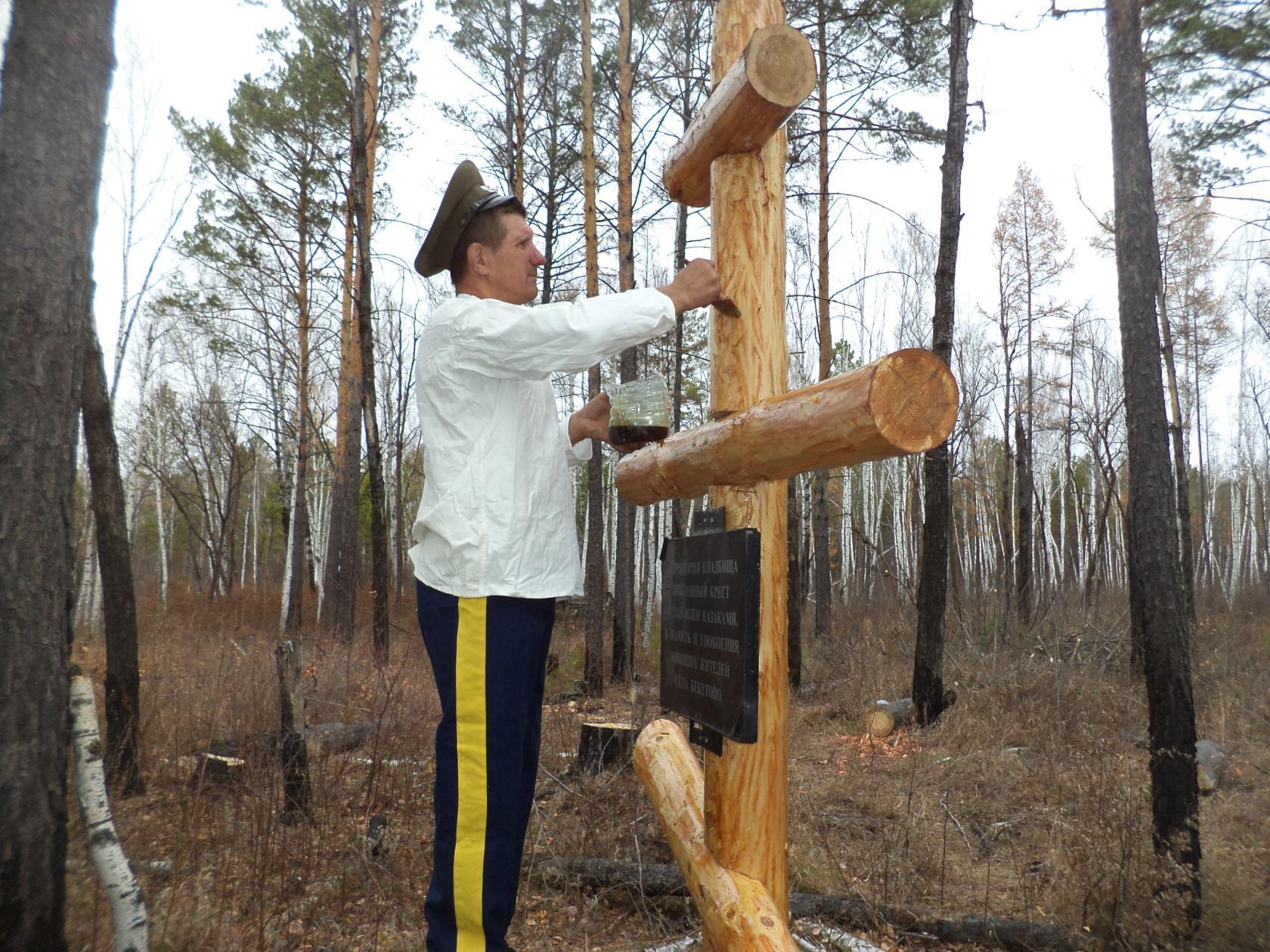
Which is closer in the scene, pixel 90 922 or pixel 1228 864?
pixel 90 922

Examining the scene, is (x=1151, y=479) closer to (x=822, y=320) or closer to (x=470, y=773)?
(x=470, y=773)

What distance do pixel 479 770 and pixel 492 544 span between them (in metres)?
0.56

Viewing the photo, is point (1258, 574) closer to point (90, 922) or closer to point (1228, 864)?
point (1228, 864)

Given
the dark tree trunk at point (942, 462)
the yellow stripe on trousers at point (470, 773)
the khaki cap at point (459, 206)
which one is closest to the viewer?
the yellow stripe on trousers at point (470, 773)

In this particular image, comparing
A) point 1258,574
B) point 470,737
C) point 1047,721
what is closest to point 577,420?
point 470,737

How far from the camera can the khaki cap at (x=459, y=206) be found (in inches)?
92.6

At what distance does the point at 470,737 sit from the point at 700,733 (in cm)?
59

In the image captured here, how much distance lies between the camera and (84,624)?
48.4 ft

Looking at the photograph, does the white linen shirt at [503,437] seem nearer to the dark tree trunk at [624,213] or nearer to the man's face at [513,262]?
the man's face at [513,262]

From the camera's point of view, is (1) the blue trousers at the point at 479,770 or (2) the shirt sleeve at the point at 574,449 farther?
(2) the shirt sleeve at the point at 574,449

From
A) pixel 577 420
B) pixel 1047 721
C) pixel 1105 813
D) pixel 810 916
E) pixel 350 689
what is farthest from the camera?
pixel 350 689

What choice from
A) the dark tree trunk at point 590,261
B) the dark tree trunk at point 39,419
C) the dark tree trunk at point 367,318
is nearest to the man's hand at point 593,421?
the dark tree trunk at point 39,419

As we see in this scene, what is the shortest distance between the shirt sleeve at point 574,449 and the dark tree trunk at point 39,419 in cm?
148

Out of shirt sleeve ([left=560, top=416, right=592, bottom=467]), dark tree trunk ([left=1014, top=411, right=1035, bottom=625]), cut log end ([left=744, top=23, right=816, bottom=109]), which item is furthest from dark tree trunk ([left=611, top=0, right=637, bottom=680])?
cut log end ([left=744, top=23, right=816, bottom=109])
